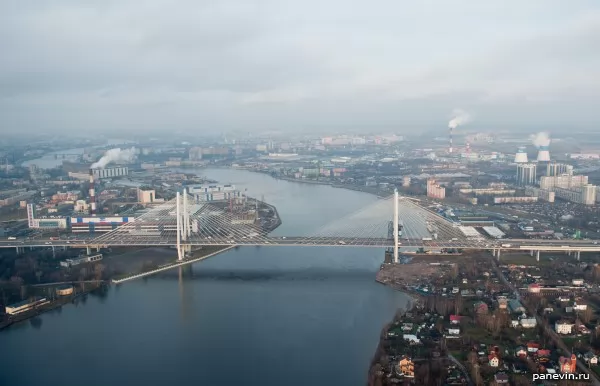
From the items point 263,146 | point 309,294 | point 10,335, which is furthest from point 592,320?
point 263,146

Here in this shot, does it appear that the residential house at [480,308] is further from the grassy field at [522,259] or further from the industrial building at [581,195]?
the industrial building at [581,195]

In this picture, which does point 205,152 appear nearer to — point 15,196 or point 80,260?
point 15,196

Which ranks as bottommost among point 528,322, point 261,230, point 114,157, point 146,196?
point 528,322

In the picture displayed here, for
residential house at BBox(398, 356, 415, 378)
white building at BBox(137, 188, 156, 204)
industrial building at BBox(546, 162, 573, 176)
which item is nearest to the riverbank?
residential house at BBox(398, 356, 415, 378)

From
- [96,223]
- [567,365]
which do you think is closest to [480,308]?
[567,365]

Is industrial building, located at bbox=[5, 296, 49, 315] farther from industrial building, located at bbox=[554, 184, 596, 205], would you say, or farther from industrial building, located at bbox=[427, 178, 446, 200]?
industrial building, located at bbox=[554, 184, 596, 205]

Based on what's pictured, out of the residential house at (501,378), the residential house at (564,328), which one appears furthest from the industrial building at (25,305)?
the residential house at (564,328)
